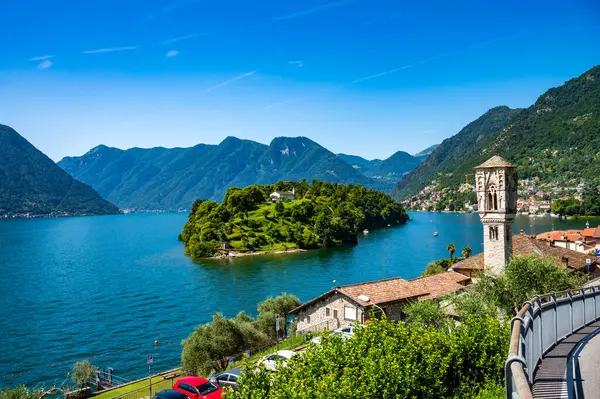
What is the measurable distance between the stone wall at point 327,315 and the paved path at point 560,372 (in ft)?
73.3

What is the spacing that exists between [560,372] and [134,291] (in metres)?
71.2

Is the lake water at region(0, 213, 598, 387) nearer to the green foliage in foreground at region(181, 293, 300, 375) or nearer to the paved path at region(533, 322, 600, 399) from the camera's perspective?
the green foliage in foreground at region(181, 293, 300, 375)

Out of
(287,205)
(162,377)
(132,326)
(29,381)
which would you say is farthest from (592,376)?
(287,205)

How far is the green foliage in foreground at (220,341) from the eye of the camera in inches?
1427

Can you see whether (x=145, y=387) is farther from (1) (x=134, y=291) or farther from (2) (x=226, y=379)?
(1) (x=134, y=291)

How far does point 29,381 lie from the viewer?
38.9 meters

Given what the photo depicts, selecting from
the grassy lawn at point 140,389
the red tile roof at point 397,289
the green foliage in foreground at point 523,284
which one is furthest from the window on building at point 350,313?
the grassy lawn at point 140,389

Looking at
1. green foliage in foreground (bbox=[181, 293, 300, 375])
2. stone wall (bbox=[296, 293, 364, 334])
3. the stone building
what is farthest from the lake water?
the stone building

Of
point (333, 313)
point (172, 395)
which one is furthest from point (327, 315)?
point (172, 395)

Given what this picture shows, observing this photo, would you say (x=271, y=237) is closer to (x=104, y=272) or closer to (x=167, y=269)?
(x=167, y=269)

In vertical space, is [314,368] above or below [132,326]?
above

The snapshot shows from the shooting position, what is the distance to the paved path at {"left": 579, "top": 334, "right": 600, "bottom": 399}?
10135 millimetres

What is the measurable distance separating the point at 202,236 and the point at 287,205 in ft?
116

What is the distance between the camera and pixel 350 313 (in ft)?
118
